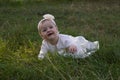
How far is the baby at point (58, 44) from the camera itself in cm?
415

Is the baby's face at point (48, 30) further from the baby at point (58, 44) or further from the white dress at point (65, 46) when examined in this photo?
the white dress at point (65, 46)

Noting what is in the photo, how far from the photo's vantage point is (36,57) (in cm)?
432

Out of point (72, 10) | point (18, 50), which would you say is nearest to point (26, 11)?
point (72, 10)

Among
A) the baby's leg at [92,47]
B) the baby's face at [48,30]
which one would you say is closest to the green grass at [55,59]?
the baby's leg at [92,47]

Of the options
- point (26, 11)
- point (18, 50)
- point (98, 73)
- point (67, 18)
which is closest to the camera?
point (98, 73)

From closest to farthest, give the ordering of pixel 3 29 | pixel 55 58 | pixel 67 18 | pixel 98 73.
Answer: pixel 98 73 → pixel 55 58 → pixel 3 29 → pixel 67 18

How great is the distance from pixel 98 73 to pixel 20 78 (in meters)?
0.81

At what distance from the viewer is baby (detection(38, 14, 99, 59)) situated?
4.15 metres

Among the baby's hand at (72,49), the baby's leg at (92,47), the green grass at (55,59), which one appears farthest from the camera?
the baby's leg at (92,47)

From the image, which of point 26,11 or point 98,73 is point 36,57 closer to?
point 98,73

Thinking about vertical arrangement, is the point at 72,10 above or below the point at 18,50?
below

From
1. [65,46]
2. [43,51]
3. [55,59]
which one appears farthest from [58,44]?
[55,59]

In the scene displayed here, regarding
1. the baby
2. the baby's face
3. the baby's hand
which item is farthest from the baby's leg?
the baby's face

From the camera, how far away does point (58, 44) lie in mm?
4426
